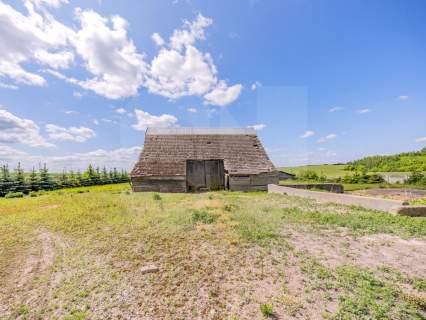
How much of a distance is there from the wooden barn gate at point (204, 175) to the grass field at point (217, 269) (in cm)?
1130

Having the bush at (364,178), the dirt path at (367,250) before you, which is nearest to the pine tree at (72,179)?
the dirt path at (367,250)

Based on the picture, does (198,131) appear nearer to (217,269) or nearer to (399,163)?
(217,269)

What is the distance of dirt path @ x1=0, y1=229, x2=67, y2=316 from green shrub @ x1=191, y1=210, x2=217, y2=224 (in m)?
3.97

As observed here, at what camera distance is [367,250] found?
482cm

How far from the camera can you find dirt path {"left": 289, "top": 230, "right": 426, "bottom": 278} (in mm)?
4141

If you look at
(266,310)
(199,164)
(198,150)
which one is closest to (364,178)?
(199,164)

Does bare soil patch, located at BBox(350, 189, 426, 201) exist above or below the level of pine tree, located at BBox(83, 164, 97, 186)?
below

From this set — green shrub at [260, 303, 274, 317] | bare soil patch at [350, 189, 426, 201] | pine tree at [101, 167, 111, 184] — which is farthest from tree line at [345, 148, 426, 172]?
pine tree at [101, 167, 111, 184]

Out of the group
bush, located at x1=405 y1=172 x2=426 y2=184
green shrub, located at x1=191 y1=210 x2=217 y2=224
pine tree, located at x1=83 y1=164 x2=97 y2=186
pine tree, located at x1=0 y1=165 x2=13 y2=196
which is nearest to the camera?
green shrub, located at x1=191 y1=210 x2=217 y2=224

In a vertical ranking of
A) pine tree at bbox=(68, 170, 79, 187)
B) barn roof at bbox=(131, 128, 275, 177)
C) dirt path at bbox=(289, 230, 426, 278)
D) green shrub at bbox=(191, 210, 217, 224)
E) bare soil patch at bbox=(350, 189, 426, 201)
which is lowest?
bare soil patch at bbox=(350, 189, 426, 201)

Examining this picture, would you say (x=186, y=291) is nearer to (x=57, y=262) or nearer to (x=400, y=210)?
(x=57, y=262)

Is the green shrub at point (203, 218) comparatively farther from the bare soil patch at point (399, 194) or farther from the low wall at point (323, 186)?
the bare soil patch at point (399, 194)

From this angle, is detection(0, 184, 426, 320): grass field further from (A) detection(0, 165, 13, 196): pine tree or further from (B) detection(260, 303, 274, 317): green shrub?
(A) detection(0, 165, 13, 196): pine tree

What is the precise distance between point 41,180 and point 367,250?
3492cm
